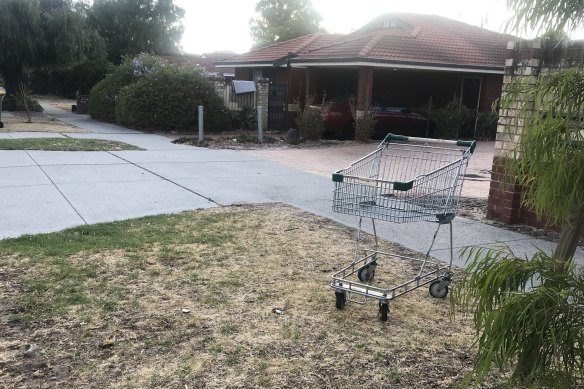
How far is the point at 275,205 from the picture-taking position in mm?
8141

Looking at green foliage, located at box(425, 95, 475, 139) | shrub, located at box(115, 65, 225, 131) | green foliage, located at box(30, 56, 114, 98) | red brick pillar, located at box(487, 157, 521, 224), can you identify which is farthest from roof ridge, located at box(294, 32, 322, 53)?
green foliage, located at box(30, 56, 114, 98)

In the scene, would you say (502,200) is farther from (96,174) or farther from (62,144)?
(62,144)

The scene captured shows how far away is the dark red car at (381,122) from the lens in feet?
62.6

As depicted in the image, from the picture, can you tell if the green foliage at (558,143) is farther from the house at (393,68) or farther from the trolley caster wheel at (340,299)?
the house at (393,68)

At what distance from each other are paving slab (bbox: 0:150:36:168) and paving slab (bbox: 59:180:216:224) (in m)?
2.51

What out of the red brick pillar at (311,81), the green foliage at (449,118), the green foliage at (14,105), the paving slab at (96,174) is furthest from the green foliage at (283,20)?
the paving slab at (96,174)

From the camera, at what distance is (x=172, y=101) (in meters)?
19.0

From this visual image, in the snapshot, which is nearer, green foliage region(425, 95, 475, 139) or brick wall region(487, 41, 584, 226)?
brick wall region(487, 41, 584, 226)

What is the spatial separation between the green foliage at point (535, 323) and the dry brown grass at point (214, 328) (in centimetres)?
151

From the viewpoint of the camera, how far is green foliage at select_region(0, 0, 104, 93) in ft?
79.9

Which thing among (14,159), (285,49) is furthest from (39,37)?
(14,159)

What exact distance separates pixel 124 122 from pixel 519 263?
20063 mm

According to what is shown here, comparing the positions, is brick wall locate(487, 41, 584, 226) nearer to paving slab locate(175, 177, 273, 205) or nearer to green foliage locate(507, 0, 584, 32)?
paving slab locate(175, 177, 273, 205)

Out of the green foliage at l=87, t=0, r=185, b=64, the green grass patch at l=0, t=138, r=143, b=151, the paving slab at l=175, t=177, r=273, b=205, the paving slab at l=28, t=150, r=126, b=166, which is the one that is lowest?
the paving slab at l=175, t=177, r=273, b=205
